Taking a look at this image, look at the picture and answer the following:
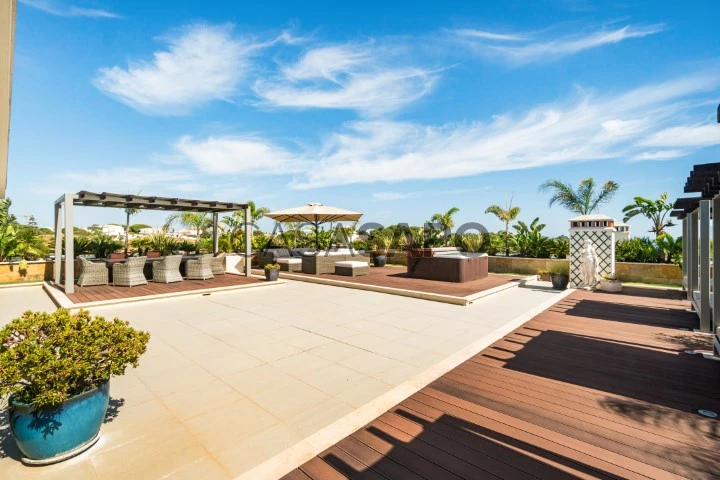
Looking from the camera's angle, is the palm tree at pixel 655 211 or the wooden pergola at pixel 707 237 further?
the palm tree at pixel 655 211

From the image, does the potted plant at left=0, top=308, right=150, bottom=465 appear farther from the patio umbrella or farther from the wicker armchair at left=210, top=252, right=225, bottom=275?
the wicker armchair at left=210, top=252, right=225, bottom=275

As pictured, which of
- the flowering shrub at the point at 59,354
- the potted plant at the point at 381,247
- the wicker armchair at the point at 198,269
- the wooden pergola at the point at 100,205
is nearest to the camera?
the flowering shrub at the point at 59,354

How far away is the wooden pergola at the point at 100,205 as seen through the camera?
849 cm

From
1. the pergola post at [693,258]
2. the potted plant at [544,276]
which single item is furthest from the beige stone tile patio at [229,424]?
the potted plant at [544,276]

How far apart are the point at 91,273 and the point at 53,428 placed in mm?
9577

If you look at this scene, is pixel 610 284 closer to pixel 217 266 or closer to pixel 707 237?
pixel 707 237

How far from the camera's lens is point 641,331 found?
5.41 meters

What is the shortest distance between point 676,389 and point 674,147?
86.1 ft

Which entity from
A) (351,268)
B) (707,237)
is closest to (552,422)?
(707,237)

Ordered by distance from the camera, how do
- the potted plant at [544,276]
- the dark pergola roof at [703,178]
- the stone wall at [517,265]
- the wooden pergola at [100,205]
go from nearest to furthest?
the dark pergola roof at [703,178]
the wooden pergola at [100,205]
the potted plant at [544,276]
the stone wall at [517,265]

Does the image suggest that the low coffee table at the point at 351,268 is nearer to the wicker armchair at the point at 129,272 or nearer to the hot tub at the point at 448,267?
the hot tub at the point at 448,267

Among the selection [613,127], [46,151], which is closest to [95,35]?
[46,151]

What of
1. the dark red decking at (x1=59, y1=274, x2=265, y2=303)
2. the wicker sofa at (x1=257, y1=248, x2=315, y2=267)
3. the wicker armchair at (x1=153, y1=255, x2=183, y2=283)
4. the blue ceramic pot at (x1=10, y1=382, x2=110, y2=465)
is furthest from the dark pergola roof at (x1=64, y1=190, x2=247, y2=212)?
the blue ceramic pot at (x1=10, y1=382, x2=110, y2=465)

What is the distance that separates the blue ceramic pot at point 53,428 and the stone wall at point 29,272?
1380 centimetres
